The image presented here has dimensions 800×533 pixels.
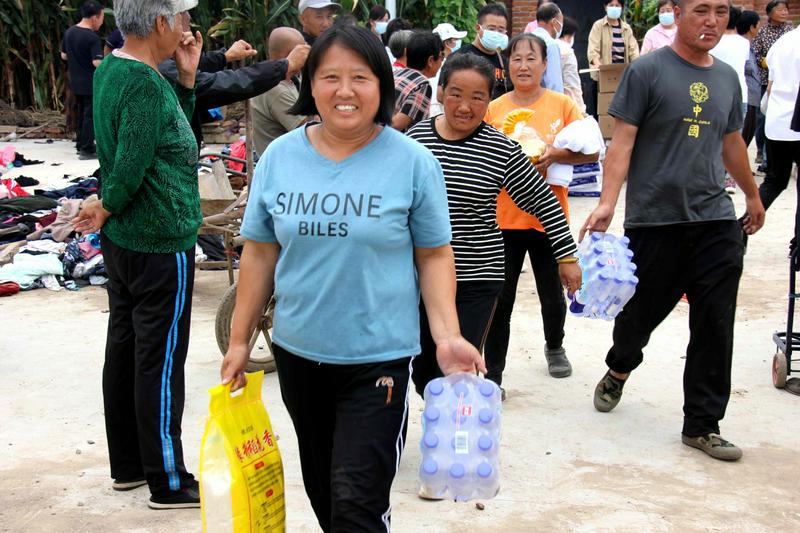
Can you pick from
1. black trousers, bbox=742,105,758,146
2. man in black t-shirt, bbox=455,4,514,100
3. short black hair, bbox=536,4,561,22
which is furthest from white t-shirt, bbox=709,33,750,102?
man in black t-shirt, bbox=455,4,514,100

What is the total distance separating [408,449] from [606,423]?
1.11m

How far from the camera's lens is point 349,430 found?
2.98 m

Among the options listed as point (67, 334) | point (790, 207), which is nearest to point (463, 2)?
point (790, 207)

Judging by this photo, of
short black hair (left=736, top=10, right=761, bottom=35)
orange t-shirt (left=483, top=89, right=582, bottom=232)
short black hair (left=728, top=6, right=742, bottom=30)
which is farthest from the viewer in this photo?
short black hair (left=736, top=10, right=761, bottom=35)

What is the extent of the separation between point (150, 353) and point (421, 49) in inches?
125

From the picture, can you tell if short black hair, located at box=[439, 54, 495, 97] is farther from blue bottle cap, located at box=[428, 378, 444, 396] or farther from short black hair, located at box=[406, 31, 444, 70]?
short black hair, located at box=[406, 31, 444, 70]

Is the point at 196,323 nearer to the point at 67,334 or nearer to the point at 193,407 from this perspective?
the point at 67,334

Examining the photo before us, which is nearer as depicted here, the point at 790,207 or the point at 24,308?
the point at 24,308

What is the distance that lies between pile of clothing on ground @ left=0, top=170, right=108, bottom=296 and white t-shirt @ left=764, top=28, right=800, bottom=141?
5.29 m

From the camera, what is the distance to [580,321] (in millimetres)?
7168

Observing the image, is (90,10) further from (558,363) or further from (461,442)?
(461,442)

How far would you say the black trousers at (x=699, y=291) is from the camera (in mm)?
4773

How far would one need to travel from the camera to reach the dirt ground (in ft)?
13.8

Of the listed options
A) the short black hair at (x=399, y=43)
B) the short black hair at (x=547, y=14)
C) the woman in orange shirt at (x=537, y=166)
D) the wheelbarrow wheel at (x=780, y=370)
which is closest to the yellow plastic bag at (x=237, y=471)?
the woman in orange shirt at (x=537, y=166)
